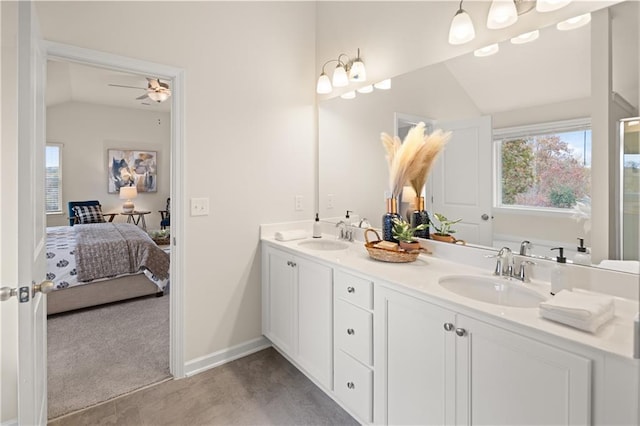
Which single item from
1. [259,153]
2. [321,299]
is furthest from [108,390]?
[259,153]

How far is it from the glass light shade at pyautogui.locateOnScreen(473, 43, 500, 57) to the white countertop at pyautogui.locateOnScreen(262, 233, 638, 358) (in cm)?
108

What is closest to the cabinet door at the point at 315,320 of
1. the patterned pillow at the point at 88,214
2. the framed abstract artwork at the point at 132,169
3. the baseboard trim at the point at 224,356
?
the baseboard trim at the point at 224,356

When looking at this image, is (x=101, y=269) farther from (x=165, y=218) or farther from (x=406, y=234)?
(x=165, y=218)

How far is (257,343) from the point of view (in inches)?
103

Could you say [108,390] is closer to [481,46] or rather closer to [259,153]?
[259,153]

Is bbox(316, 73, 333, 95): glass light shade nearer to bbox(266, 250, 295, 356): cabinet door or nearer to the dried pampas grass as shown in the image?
the dried pampas grass

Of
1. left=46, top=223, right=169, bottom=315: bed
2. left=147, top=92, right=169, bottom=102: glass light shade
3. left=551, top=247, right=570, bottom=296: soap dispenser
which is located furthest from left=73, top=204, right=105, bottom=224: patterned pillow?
left=551, top=247, right=570, bottom=296: soap dispenser

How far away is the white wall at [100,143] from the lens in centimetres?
619

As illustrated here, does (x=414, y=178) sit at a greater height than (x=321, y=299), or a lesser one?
greater

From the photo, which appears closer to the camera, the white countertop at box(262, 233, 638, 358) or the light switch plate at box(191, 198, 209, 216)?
the white countertop at box(262, 233, 638, 358)

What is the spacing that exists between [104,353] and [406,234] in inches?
95.3

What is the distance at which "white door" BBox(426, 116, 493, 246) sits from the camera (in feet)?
5.65

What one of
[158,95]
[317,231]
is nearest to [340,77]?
[317,231]

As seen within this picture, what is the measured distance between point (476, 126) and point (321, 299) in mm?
1263
